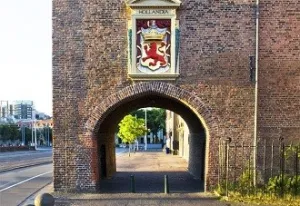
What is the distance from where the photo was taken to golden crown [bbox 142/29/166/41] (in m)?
17.7

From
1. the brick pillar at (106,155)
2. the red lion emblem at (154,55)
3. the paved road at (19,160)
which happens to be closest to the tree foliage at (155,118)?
the paved road at (19,160)

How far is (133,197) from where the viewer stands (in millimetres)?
16750

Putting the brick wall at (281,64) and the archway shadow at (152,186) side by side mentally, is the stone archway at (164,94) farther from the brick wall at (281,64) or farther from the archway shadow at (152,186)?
the brick wall at (281,64)

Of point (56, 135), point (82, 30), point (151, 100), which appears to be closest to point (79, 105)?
point (56, 135)

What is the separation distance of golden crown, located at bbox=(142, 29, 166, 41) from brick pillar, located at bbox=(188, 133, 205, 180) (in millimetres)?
7784

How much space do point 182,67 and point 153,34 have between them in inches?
62.6

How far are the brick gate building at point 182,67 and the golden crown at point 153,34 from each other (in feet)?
0.12

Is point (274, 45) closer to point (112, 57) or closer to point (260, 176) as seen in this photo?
point (260, 176)

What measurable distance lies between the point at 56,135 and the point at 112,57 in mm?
3497

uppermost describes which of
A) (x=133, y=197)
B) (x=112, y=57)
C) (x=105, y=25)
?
(x=105, y=25)

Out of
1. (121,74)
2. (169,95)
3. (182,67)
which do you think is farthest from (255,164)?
(121,74)

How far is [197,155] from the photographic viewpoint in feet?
85.4

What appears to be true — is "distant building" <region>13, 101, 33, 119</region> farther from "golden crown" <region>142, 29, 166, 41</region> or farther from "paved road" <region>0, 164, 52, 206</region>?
"golden crown" <region>142, 29, 166, 41</region>

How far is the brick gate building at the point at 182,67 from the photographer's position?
1769cm
